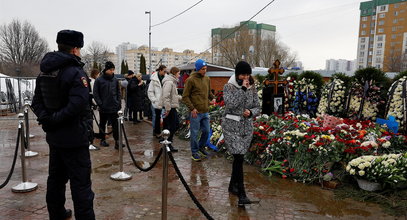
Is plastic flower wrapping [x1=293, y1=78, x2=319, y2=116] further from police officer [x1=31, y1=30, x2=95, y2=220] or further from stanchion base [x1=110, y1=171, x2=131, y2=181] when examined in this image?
police officer [x1=31, y1=30, x2=95, y2=220]

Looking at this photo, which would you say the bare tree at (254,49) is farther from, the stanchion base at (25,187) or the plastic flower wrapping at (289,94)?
the stanchion base at (25,187)

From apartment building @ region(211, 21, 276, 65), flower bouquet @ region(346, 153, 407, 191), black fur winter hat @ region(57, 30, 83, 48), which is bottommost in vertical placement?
flower bouquet @ region(346, 153, 407, 191)

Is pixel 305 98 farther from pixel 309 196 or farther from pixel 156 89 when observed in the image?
pixel 309 196

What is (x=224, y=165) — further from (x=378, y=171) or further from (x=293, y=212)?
(x=378, y=171)

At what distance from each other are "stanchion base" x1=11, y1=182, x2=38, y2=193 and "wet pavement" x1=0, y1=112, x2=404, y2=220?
0.25 ft

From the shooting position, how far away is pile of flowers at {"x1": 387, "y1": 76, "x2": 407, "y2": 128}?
19.1 ft

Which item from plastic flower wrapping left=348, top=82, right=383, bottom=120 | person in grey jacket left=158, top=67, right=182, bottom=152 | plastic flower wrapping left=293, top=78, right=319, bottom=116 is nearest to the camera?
person in grey jacket left=158, top=67, right=182, bottom=152

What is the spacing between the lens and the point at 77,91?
2654 mm

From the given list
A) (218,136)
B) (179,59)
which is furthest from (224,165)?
(179,59)

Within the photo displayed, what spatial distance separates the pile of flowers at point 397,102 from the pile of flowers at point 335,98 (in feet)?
3.74

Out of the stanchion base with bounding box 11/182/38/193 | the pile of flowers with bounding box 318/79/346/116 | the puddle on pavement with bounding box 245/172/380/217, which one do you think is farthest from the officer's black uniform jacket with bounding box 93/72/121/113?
the pile of flowers with bounding box 318/79/346/116

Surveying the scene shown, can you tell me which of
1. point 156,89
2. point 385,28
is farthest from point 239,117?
point 385,28

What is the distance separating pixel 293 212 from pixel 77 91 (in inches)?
109

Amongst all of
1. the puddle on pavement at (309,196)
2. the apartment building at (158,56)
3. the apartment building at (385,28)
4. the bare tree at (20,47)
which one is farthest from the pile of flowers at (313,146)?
the apartment building at (158,56)
